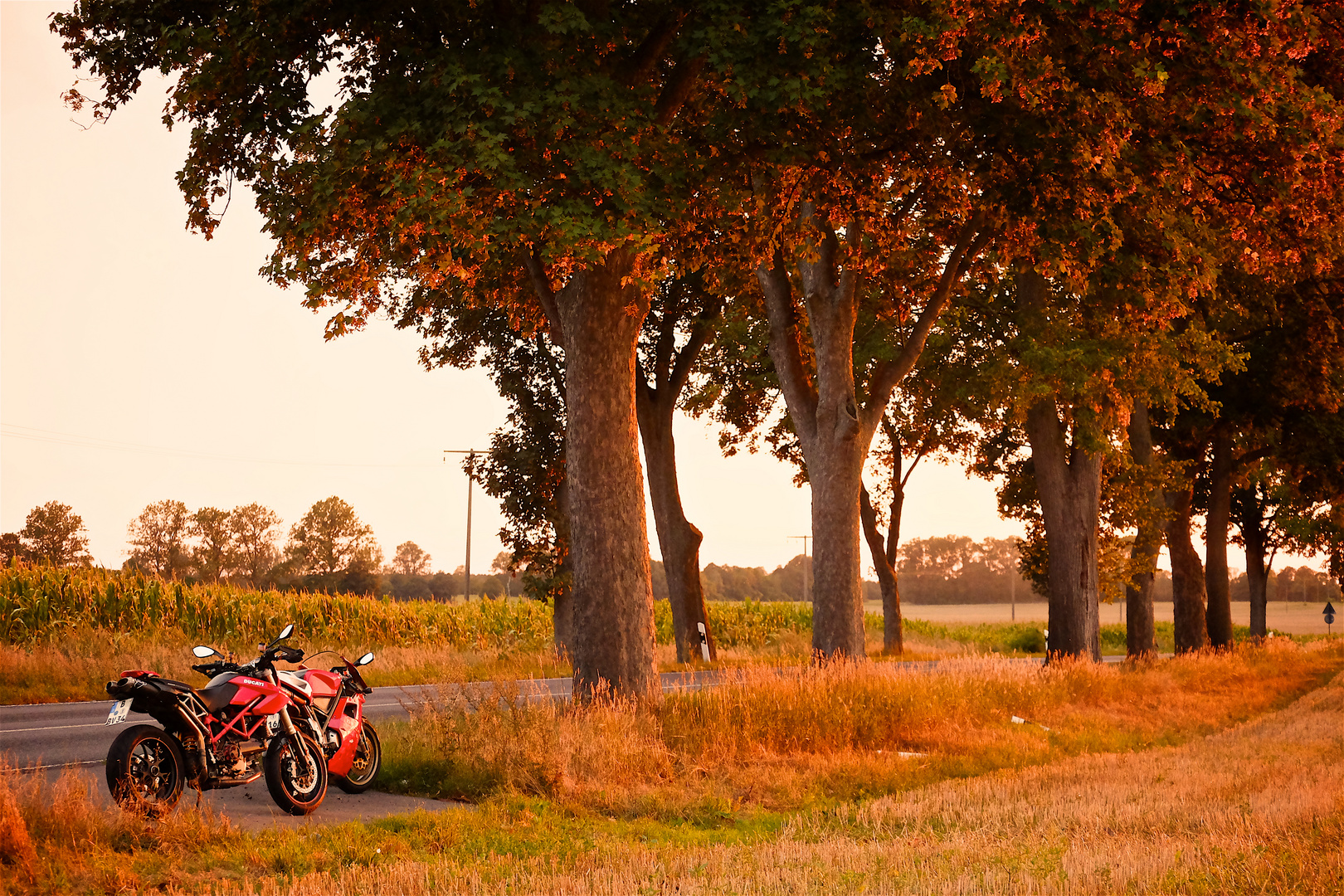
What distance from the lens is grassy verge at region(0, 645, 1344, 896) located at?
6.86m

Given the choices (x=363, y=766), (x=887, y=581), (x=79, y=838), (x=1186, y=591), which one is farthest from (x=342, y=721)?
(x=887, y=581)

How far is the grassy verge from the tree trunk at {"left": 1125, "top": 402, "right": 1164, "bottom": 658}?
10927 mm

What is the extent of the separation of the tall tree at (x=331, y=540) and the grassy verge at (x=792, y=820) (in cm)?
7928

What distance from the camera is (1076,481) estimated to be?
2297 centimetres

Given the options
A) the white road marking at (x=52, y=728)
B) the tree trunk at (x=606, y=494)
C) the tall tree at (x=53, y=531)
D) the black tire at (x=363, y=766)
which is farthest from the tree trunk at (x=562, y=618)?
the tall tree at (x=53, y=531)

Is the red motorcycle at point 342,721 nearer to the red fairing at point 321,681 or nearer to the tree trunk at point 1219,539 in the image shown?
the red fairing at point 321,681

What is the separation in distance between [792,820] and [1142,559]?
62.6 ft

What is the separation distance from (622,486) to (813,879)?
21.4 feet

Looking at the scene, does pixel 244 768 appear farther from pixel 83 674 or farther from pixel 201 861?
pixel 83 674

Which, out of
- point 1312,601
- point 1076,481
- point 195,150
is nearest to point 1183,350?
point 1076,481

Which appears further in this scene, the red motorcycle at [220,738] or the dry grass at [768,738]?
the dry grass at [768,738]

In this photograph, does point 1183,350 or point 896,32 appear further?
point 1183,350

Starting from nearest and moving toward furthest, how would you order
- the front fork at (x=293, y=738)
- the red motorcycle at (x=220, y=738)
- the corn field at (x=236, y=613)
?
1. the red motorcycle at (x=220, y=738)
2. the front fork at (x=293, y=738)
3. the corn field at (x=236, y=613)

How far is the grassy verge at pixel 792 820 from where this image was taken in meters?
6.86
